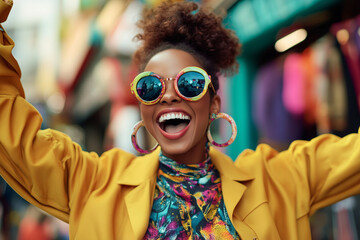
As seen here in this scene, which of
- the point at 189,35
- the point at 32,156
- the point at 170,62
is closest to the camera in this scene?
the point at 32,156

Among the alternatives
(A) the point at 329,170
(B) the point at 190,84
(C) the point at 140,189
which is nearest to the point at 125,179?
(C) the point at 140,189

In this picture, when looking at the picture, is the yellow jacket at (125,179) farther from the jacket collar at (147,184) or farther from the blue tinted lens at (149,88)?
the blue tinted lens at (149,88)

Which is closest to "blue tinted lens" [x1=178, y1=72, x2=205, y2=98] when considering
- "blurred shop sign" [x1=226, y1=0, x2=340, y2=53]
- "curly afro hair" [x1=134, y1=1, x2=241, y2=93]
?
"curly afro hair" [x1=134, y1=1, x2=241, y2=93]

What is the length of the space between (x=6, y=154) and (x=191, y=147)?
0.85 m

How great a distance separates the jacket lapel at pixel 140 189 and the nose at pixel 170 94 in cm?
33

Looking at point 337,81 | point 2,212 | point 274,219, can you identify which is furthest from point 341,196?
point 2,212

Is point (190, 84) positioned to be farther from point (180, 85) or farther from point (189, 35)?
point (189, 35)

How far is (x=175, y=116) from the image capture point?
1910mm

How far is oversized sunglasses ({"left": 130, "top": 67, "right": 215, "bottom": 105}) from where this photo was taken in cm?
190

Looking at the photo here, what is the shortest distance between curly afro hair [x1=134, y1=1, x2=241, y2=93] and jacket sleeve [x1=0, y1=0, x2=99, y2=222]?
2.26 feet

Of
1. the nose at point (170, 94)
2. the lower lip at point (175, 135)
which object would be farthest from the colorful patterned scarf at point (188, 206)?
the nose at point (170, 94)

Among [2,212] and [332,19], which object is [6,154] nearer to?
[332,19]

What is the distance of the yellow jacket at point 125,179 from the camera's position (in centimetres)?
177

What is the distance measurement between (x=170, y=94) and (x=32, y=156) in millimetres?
686
